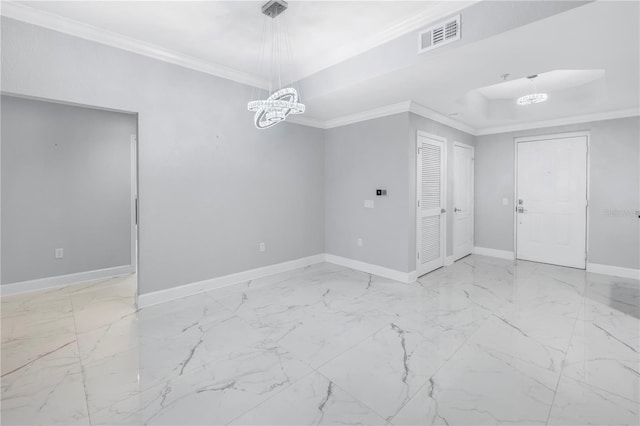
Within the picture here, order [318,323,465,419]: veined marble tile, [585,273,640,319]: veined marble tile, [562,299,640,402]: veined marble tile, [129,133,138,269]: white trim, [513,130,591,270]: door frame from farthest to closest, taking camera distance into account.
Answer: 1. [513,130,591,270]: door frame
2. [129,133,138,269]: white trim
3. [585,273,640,319]: veined marble tile
4. [562,299,640,402]: veined marble tile
5. [318,323,465,419]: veined marble tile

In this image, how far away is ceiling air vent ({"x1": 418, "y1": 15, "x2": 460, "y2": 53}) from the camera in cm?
262

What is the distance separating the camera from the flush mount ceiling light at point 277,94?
8.59 feet

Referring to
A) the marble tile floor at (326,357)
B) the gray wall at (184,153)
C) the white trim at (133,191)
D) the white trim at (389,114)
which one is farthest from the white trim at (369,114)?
the white trim at (133,191)

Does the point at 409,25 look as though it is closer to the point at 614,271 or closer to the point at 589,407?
the point at 589,407

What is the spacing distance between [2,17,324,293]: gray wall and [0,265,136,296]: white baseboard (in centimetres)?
175

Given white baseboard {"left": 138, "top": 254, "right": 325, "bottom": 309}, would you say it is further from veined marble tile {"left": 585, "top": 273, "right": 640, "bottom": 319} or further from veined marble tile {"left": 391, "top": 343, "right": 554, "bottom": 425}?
veined marble tile {"left": 585, "top": 273, "right": 640, "bottom": 319}

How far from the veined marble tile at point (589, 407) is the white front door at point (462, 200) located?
3617 millimetres

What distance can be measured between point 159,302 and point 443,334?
3.24 meters

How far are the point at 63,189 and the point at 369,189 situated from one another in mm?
4626

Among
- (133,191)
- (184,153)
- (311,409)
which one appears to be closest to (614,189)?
(311,409)

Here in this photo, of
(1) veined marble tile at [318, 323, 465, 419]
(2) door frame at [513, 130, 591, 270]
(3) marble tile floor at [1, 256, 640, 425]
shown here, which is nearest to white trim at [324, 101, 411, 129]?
(3) marble tile floor at [1, 256, 640, 425]

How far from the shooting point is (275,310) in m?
3.40

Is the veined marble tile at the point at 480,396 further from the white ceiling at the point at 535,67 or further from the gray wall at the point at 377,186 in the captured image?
the white ceiling at the point at 535,67

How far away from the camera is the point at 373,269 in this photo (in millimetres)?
4863
